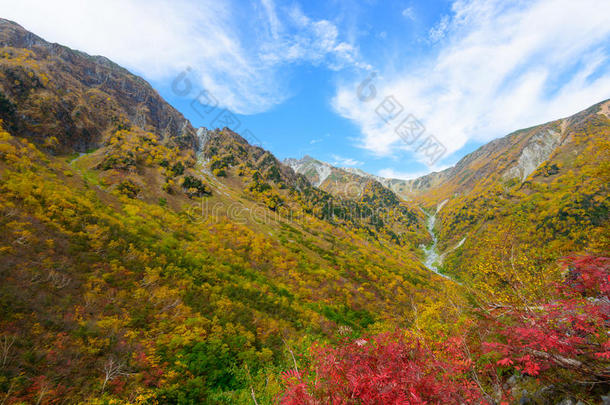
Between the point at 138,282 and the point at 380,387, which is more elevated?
the point at 380,387

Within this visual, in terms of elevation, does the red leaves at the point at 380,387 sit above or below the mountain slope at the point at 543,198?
below

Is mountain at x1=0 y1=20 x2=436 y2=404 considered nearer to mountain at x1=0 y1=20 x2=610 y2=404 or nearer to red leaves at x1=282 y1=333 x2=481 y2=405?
mountain at x1=0 y1=20 x2=610 y2=404

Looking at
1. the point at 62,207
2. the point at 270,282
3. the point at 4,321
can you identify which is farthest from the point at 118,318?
the point at 270,282

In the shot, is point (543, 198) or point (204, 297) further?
point (543, 198)

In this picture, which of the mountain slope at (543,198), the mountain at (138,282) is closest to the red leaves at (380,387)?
the mountain slope at (543,198)

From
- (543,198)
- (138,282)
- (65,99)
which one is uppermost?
(543,198)

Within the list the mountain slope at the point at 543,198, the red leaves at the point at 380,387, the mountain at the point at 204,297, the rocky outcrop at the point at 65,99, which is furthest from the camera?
the mountain slope at the point at 543,198

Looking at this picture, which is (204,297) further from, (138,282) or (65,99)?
(65,99)

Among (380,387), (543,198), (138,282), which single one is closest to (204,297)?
(138,282)

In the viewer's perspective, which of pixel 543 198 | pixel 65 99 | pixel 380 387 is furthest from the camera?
pixel 543 198

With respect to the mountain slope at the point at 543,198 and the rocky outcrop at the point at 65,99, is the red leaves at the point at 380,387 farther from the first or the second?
the rocky outcrop at the point at 65,99

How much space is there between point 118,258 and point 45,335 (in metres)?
8.66

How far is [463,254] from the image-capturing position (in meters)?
101

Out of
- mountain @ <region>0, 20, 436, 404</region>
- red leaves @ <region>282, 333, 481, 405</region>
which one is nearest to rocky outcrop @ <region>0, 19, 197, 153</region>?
mountain @ <region>0, 20, 436, 404</region>
